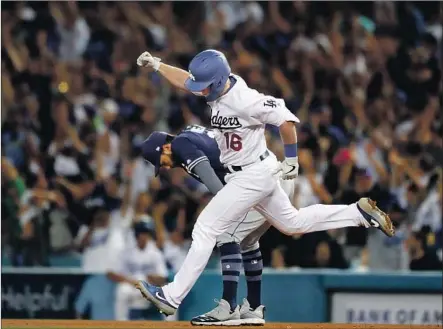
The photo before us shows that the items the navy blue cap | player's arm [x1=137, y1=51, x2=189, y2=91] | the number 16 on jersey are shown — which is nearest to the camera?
the number 16 on jersey

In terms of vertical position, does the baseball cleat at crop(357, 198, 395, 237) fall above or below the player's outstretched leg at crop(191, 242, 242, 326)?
above

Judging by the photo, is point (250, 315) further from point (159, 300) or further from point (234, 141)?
point (234, 141)

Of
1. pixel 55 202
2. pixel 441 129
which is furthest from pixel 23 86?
pixel 441 129

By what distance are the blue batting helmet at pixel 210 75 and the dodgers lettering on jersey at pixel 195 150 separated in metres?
0.65

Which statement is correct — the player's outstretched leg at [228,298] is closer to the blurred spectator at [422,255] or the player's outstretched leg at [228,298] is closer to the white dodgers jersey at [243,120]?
the white dodgers jersey at [243,120]

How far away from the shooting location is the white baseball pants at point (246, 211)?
10.1 metres

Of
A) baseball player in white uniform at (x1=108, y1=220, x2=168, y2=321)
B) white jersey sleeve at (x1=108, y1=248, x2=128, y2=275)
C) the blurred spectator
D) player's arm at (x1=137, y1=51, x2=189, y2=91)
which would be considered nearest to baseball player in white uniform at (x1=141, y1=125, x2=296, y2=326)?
player's arm at (x1=137, y1=51, x2=189, y2=91)

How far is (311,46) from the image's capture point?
62.4ft

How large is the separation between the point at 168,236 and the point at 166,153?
13.5ft

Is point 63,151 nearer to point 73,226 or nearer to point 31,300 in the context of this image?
point 73,226

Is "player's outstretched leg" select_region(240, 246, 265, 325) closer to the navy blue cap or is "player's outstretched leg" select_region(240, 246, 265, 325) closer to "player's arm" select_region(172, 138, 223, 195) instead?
"player's arm" select_region(172, 138, 223, 195)

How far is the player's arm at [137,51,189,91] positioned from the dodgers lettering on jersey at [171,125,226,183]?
45 centimetres

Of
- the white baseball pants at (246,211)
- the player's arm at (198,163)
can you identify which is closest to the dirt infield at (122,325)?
the white baseball pants at (246,211)

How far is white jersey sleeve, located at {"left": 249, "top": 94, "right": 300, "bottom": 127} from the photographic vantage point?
9.98m
